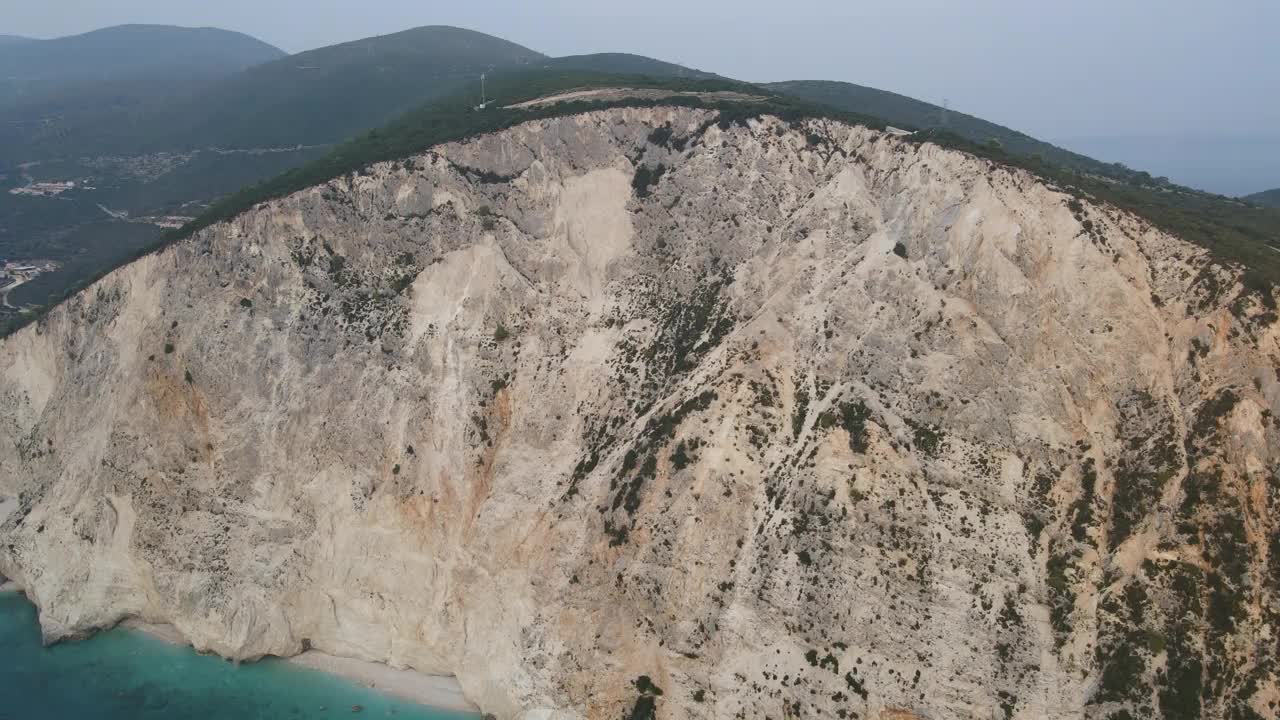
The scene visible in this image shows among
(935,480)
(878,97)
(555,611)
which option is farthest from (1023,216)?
(878,97)

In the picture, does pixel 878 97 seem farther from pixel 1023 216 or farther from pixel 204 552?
pixel 204 552

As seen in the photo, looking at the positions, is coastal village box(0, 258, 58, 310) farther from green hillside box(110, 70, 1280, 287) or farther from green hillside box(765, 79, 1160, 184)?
green hillside box(765, 79, 1160, 184)

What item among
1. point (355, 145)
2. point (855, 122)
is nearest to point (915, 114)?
point (855, 122)

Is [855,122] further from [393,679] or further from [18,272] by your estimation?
[18,272]

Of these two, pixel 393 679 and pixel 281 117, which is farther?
pixel 281 117

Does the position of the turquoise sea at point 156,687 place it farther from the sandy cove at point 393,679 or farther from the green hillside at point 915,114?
the green hillside at point 915,114
